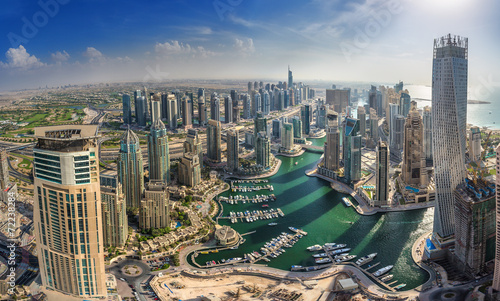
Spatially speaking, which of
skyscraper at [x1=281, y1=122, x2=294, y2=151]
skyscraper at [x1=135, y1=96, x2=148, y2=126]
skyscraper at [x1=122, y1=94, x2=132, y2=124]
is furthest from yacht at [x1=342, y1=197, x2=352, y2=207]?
skyscraper at [x1=122, y1=94, x2=132, y2=124]

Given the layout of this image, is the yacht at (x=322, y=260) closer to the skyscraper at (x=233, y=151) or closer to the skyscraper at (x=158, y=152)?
the skyscraper at (x=158, y=152)

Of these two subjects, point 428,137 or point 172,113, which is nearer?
point 428,137

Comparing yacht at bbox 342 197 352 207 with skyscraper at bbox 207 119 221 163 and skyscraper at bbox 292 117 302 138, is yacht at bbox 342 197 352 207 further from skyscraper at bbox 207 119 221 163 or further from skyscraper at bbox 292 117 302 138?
skyscraper at bbox 292 117 302 138

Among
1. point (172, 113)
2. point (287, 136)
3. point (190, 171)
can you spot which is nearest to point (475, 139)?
point (287, 136)

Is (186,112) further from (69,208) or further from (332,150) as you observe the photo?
(69,208)

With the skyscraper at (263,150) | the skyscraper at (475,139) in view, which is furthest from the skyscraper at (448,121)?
the skyscraper at (263,150)
